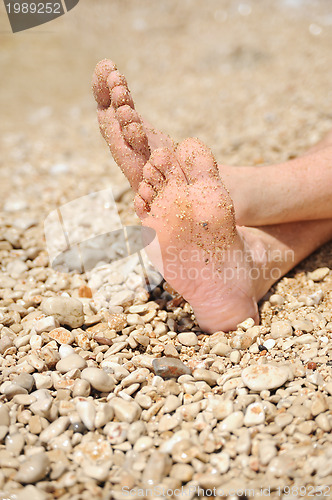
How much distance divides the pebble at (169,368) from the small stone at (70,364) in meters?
0.19

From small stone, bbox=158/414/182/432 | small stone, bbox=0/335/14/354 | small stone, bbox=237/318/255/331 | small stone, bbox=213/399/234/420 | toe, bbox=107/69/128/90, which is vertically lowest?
small stone, bbox=237/318/255/331

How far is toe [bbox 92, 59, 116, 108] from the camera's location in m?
1.48

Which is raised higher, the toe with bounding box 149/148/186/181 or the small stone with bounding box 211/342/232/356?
the toe with bounding box 149/148/186/181

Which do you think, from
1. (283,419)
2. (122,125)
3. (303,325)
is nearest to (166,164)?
(122,125)

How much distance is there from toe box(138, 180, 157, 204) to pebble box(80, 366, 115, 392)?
0.49m

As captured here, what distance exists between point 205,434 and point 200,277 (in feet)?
1.50

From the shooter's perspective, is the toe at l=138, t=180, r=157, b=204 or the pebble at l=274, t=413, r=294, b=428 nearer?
the pebble at l=274, t=413, r=294, b=428

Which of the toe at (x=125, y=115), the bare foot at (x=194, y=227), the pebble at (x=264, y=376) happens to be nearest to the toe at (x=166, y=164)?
the bare foot at (x=194, y=227)

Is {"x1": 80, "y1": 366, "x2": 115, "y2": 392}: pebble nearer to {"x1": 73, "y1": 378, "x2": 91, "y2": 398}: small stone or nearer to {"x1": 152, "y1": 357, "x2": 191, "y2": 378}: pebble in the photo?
{"x1": 73, "y1": 378, "x2": 91, "y2": 398}: small stone

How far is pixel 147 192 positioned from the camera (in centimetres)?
143

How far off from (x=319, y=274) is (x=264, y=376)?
60cm

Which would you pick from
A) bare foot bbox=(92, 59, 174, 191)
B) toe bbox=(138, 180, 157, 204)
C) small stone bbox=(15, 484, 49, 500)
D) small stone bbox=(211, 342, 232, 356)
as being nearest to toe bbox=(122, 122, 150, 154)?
bare foot bbox=(92, 59, 174, 191)

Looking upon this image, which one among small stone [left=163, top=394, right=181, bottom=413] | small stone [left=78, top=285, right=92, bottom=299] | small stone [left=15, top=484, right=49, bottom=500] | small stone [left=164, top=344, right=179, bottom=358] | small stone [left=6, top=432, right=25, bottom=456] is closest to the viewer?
small stone [left=15, top=484, right=49, bottom=500]

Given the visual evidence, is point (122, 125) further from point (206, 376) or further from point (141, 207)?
point (206, 376)
